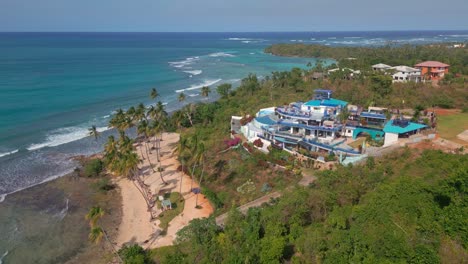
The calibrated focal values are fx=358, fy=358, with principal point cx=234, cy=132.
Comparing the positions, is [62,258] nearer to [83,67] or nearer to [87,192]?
[87,192]

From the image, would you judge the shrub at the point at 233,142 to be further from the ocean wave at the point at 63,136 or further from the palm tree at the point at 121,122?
the ocean wave at the point at 63,136

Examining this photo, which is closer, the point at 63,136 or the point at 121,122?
the point at 121,122

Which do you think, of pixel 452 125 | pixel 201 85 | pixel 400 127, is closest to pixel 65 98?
pixel 201 85

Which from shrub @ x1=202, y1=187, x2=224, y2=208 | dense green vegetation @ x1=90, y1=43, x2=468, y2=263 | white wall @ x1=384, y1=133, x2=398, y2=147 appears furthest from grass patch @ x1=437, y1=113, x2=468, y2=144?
shrub @ x1=202, y1=187, x2=224, y2=208

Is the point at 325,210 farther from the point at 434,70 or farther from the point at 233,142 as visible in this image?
the point at 434,70

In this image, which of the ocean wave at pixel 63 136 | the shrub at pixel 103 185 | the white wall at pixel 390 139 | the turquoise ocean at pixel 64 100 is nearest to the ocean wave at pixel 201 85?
the turquoise ocean at pixel 64 100

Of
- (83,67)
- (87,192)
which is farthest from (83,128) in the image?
(83,67)

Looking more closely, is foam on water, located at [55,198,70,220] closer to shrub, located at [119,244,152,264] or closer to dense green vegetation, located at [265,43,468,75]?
shrub, located at [119,244,152,264]
